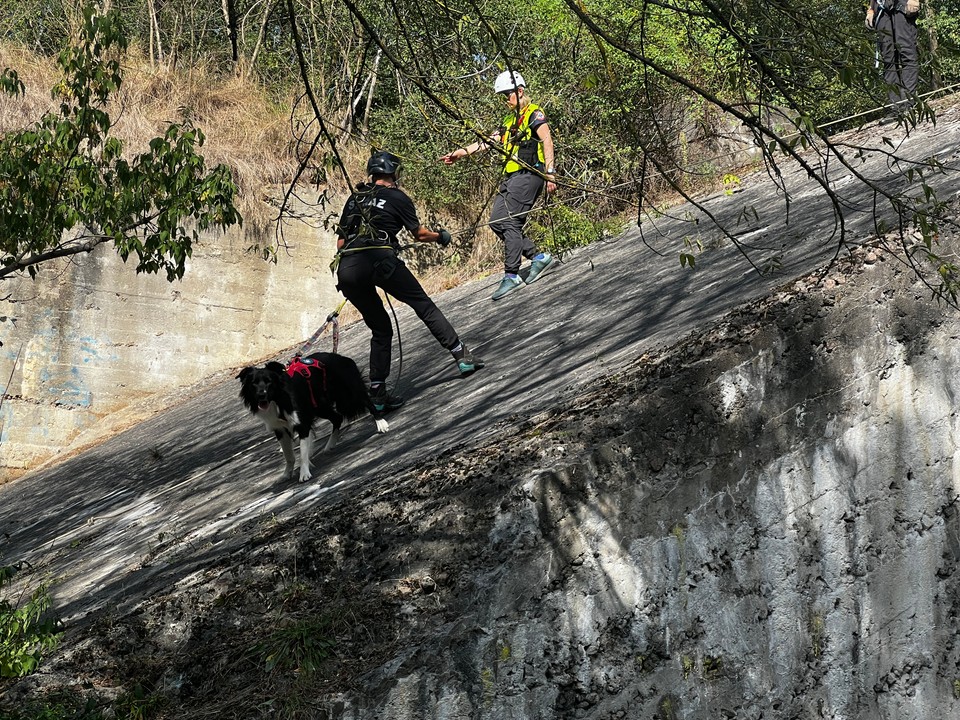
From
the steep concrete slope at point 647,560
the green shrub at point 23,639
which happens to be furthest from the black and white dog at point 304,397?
the green shrub at point 23,639

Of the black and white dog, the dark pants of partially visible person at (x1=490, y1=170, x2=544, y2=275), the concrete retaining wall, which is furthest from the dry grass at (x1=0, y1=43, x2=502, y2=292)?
the black and white dog

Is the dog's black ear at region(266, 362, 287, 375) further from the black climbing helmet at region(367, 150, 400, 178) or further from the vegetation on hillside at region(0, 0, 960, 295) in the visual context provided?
the vegetation on hillside at region(0, 0, 960, 295)

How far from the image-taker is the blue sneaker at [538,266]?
37.7 feet

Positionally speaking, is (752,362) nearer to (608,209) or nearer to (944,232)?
(944,232)

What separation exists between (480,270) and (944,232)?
9631 millimetres

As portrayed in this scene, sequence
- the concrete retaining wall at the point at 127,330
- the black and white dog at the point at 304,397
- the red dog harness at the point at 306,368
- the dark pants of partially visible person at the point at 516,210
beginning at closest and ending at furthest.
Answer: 1. the black and white dog at the point at 304,397
2. the red dog harness at the point at 306,368
3. the dark pants of partially visible person at the point at 516,210
4. the concrete retaining wall at the point at 127,330

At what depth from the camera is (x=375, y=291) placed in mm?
8211

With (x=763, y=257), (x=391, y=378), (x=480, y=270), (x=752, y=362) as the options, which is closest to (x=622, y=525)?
(x=752, y=362)

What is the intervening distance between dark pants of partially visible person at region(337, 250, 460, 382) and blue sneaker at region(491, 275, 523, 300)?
324cm

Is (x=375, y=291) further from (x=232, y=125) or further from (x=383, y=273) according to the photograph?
(x=232, y=125)

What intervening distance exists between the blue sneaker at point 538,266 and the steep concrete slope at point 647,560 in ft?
17.0

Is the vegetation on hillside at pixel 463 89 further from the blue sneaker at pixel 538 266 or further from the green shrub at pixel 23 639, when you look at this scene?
the green shrub at pixel 23 639

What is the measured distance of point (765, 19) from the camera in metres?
4.50

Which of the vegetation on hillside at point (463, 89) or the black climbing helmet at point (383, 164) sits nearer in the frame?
the black climbing helmet at point (383, 164)
